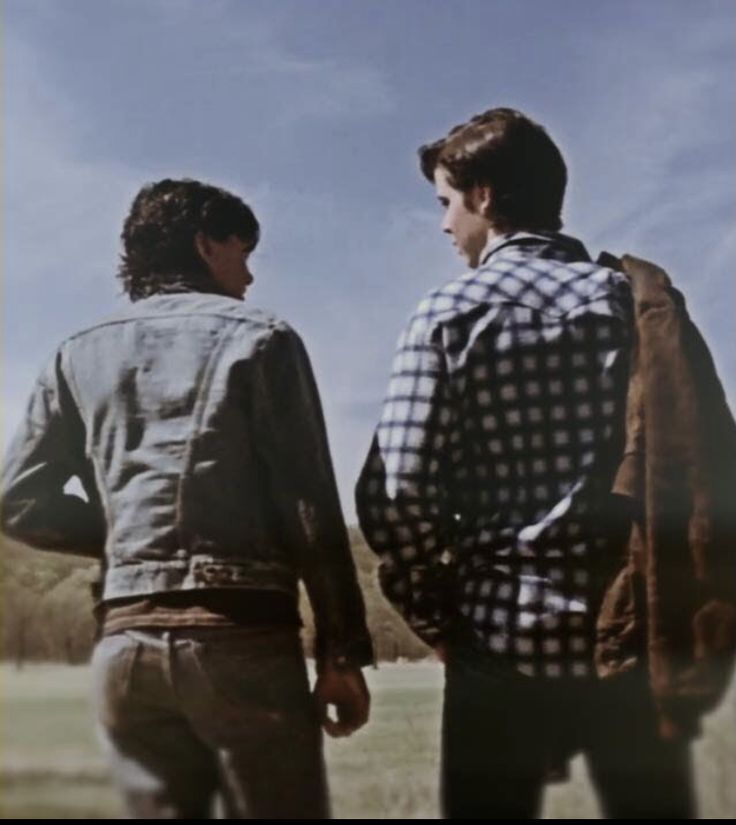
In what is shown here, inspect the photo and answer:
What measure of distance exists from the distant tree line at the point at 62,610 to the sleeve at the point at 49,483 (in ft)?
0.15

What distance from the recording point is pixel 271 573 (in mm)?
3475

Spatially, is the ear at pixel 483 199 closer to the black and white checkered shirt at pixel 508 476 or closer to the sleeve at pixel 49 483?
the black and white checkered shirt at pixel 508 476

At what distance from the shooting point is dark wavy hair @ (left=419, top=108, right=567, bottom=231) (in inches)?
145

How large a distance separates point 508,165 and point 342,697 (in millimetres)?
1454

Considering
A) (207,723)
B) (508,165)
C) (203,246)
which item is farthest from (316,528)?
(508,165)

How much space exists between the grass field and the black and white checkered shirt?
0.72 feet

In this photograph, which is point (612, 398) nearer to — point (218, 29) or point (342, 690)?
point (342, 690)

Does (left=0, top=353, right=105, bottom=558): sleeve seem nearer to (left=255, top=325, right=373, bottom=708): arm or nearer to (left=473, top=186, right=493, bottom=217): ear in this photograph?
(left=255, top=325, right=373, bottom=708): arm

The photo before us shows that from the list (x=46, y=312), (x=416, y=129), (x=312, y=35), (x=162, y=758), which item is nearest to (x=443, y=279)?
(x=416, y=129)

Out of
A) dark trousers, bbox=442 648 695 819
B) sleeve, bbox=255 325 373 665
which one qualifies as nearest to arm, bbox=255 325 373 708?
sleeve, bbox=255 325 373 665

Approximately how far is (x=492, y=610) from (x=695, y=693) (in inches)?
23.8

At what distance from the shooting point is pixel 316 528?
138 inches

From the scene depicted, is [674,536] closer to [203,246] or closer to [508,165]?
[508,165]

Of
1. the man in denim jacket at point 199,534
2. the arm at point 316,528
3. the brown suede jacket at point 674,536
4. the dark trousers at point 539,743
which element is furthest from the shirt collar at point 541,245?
the dark trousers at point 539,743
